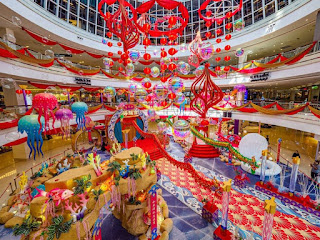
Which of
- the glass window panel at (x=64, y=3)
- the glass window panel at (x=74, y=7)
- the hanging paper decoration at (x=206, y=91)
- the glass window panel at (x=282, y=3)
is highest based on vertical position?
the glass window panel at (x=74, y=7)

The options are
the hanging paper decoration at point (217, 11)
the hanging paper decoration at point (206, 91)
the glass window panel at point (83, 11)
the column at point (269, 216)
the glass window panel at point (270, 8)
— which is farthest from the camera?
the glass window panel at point (83, 11)

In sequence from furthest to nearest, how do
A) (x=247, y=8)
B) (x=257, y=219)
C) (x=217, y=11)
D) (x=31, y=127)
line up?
1. (x=247, y=8)
2. (x=257, y=219)
3. (x=217, y=11)
4. (x=31, y=127)

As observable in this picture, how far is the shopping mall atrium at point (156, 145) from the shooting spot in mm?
3428

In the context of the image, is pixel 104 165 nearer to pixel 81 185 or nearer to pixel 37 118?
pixel 81 185

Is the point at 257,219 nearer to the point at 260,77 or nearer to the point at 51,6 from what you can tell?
the point at 260,77

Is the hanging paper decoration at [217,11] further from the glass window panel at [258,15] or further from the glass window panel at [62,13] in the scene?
the glass window panel at [62,13]

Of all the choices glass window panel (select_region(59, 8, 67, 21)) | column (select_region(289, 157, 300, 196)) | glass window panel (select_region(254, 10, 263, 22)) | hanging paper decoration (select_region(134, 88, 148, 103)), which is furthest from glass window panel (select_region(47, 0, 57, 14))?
column (select_region(289, 157, 300, 196))

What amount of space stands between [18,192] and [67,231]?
5.72 meters

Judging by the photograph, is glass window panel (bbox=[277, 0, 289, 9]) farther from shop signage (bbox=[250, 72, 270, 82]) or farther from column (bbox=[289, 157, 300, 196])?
column (bbox=[289, 157, 300, 196])

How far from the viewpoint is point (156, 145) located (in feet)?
25.8

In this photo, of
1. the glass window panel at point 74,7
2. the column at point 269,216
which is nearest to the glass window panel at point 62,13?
the glass window panel at point 74,7

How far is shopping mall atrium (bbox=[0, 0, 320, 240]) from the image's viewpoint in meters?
3.43

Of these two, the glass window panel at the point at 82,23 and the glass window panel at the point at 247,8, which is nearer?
the glass window panel at the point at 247,8

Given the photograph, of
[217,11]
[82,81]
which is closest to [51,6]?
[82,81]
